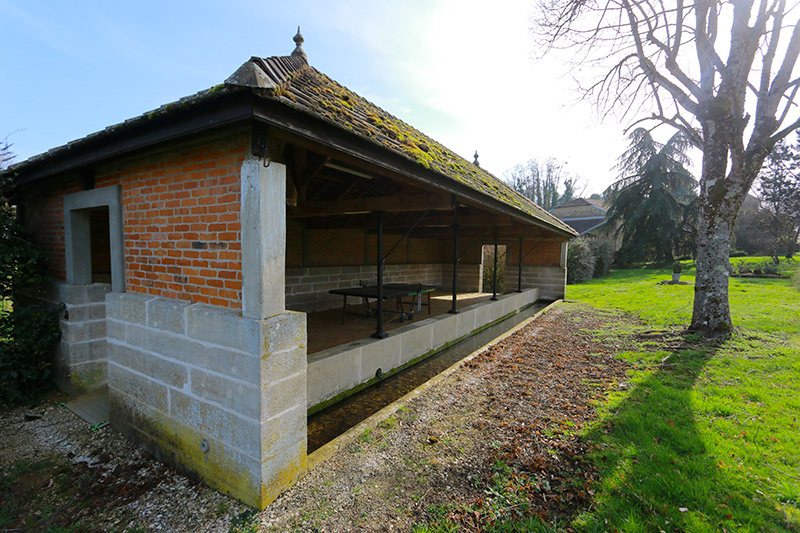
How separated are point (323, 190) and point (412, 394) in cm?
354

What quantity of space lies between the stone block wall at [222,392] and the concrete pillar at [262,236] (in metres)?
0.14

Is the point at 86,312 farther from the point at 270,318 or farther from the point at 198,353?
the point at 270,318

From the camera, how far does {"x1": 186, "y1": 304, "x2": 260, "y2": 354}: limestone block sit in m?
2.31

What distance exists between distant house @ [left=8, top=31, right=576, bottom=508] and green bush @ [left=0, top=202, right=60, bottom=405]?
0.19m

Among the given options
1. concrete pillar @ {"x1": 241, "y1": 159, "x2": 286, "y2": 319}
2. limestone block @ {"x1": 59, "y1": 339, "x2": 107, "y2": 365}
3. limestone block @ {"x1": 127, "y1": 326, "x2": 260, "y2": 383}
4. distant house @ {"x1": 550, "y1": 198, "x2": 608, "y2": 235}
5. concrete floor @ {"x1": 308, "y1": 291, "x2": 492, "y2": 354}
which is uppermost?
distant house @ {"x1": 550, "y1": 198, "x2": 608, "y2": 235}

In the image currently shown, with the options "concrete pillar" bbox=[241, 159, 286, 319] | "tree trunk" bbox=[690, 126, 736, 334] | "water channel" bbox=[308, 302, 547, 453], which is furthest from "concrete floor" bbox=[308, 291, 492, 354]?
"tree trunk" bbox=[690, 126, 736, 334]

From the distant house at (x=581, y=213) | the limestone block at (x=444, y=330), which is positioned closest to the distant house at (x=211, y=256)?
the limestone block at (x=444, y=330)

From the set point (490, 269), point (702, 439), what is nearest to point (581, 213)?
point (490, 269)

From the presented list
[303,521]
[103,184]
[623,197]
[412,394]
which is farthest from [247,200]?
[623,197]

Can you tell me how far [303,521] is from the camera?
225cm

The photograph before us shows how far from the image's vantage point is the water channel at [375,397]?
12.4 feet

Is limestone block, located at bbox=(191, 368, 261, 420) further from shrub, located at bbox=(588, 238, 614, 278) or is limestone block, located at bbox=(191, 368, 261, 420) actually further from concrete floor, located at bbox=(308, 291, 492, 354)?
shrub, located at bbox=(588, 238, 614, 278)

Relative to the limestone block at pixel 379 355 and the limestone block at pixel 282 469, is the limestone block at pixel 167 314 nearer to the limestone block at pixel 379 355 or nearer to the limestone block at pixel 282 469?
the limestone block at pixel 282 469

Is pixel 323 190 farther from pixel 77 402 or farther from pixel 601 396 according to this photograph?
pixel 601 396
